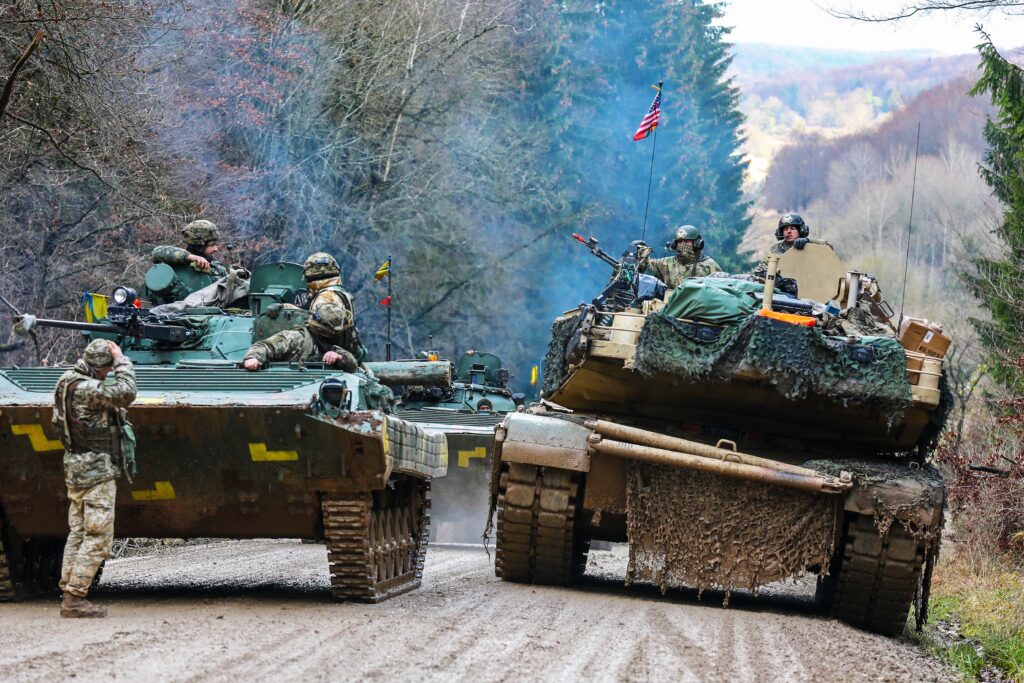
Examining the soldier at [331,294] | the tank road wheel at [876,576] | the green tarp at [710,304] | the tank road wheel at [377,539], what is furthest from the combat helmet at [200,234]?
the tank road wheel at [876,576]

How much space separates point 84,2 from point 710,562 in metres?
8.24

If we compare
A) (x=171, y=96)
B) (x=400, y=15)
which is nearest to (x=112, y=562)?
(x=171, y=96)

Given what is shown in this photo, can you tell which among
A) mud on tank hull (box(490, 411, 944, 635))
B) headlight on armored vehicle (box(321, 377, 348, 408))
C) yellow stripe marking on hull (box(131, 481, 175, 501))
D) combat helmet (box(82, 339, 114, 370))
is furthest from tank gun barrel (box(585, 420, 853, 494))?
combat helmet (box(82, 339, 114, 370))

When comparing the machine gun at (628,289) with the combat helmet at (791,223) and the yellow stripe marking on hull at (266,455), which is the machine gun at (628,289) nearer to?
the combat helmet at (791,223)

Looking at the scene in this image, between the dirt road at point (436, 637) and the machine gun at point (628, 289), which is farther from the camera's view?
the machine gun at point (628, 289)

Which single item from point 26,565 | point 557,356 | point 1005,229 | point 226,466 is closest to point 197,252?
point 557,356

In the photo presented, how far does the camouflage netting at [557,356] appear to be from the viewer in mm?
11680

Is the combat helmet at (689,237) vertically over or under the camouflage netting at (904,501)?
over

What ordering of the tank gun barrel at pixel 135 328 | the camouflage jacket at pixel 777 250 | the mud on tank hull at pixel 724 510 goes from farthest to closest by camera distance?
the camouflage jacket at pixel 777 250, the tank gun barrel at pixel 135 328, the mud on tank hull at pixel 724 510

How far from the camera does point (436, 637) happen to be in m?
8.49

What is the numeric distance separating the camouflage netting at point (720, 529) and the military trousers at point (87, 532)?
3.60 m

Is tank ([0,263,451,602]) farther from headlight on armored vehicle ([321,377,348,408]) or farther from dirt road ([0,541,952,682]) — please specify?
dirt road ([0,541,952,682])

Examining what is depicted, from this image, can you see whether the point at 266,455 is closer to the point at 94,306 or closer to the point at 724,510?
the point at 94,306

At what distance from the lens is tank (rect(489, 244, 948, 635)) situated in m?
10.4
